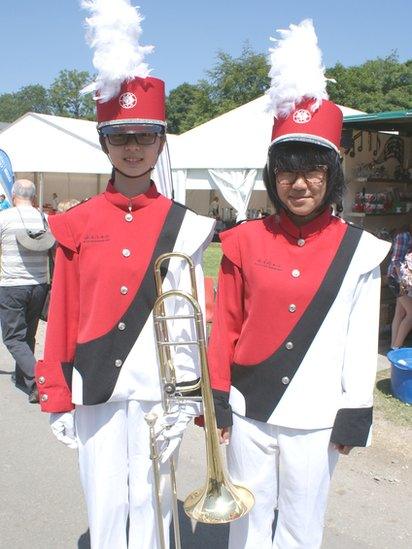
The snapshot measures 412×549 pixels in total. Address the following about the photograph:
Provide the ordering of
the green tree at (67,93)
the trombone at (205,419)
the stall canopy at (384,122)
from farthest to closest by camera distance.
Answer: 1. the green tree at (67,93)
2. the stall canopy at (384,122)
3. the trombone at (205,419)

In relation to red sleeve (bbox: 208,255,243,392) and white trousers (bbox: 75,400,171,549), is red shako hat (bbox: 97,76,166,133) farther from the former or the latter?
white trousers (bbox: 75,400,171,549)

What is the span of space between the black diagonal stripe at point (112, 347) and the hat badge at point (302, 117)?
64 cm

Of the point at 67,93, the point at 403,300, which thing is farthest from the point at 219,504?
the point at 67,93

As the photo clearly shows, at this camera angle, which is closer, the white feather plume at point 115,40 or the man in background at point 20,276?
the white feather plume at point 115,40

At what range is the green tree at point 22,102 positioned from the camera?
10362 cm

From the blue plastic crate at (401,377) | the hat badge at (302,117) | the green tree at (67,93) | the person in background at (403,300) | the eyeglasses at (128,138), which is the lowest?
the blue plastic crate at (401,377)

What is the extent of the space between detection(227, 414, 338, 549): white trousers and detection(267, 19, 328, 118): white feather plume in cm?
114

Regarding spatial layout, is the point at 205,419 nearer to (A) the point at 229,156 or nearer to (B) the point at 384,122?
(B) the point at 384,122

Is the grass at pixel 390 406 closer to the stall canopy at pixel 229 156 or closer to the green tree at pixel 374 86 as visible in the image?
the stall canopy at pixel 229 156

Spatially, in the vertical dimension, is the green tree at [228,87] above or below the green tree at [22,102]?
below

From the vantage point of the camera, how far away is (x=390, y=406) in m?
4.92

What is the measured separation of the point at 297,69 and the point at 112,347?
45.9 inches

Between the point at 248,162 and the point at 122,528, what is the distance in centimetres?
1264

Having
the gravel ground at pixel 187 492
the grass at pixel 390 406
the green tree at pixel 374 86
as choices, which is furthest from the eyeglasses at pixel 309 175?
the green tree at pixel 374 86
